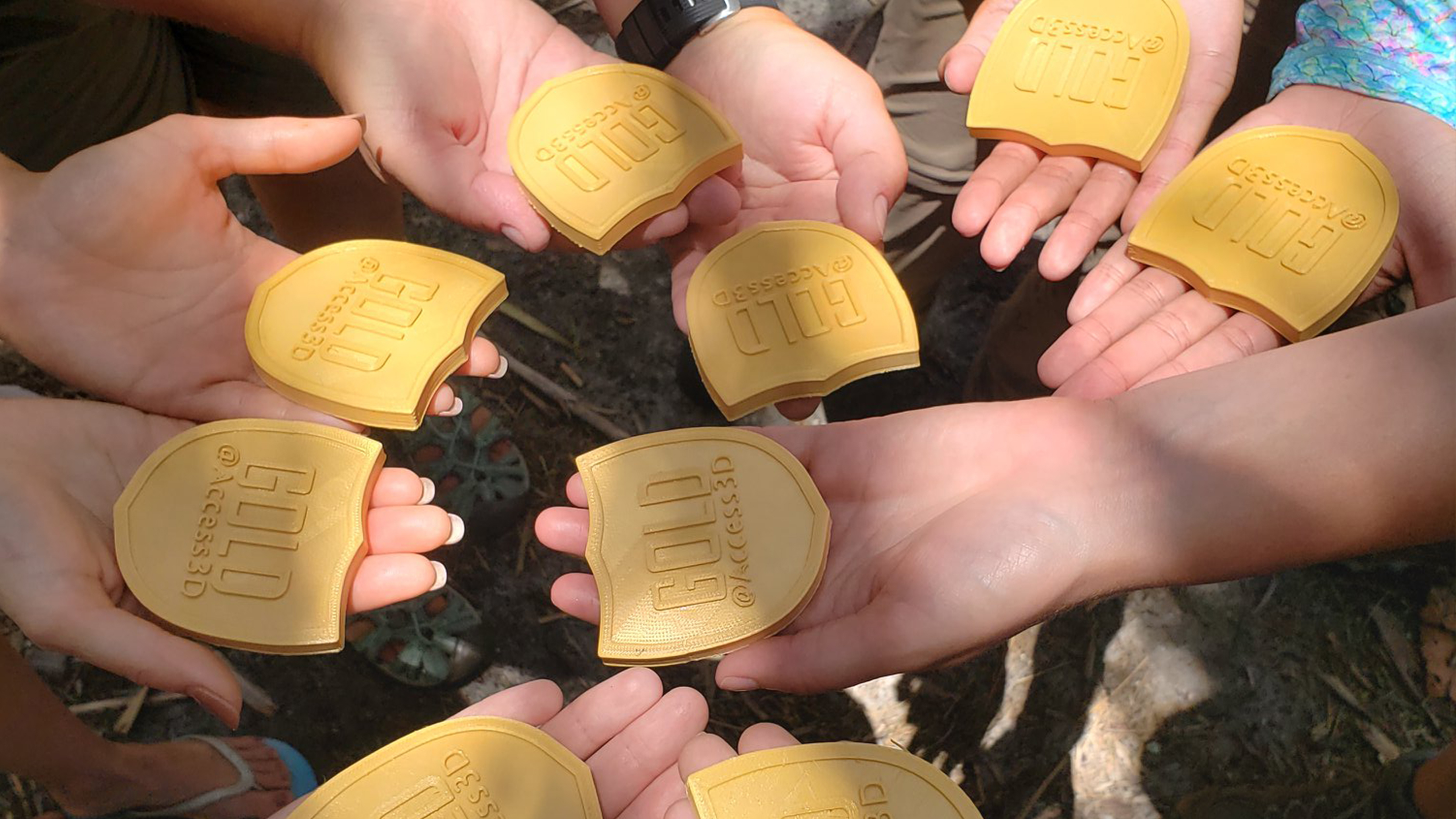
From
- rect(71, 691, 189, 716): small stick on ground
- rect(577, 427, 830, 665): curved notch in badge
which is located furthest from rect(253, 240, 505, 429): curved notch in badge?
rect(71, 691, 189, 716): small stick on ground

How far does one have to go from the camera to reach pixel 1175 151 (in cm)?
215

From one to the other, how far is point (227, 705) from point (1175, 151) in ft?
7.29

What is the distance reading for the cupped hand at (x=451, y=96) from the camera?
1.93 m

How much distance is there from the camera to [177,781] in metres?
2.05

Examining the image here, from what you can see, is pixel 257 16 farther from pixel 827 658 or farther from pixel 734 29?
pixel 827 658

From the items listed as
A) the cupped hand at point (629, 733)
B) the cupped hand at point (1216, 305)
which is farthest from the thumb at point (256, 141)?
the cupped hand at point (1216, 305)

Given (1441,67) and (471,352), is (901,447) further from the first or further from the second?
(1441,67)

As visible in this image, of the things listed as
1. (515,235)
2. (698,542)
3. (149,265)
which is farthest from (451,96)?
(698,542)

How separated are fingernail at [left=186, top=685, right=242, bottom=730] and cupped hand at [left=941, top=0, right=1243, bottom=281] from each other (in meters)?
1.61

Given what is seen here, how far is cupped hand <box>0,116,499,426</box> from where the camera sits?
1.78m

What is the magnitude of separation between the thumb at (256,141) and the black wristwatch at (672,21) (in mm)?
759

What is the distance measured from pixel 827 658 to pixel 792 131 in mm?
1178

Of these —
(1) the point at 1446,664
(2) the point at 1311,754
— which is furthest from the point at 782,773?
(1) the point at 1446,664

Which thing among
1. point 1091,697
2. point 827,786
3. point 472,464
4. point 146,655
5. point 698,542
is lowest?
point 1091,697
